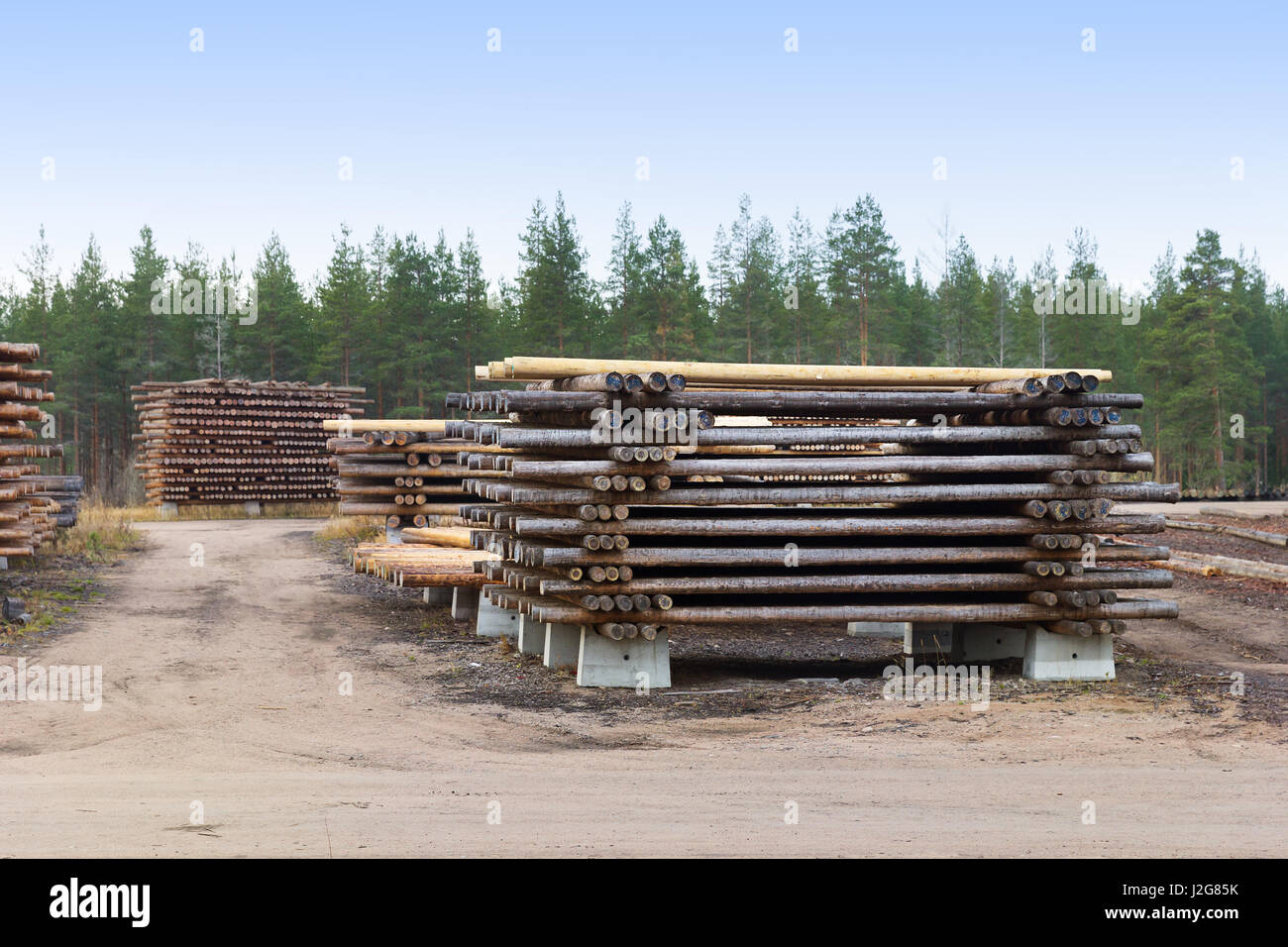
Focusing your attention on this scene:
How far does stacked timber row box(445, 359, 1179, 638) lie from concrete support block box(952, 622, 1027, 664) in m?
0.75

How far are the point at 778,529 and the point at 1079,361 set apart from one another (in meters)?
48.3

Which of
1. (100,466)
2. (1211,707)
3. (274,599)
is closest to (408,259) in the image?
(100,466)

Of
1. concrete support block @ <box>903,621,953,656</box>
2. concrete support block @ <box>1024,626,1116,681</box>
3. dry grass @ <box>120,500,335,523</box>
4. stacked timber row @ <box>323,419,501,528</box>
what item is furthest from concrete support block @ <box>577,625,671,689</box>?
dry grass @ <box>120,500,335,523</box>

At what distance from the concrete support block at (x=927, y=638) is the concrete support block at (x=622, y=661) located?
148 inches

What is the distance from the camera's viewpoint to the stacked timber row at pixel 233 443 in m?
36.7

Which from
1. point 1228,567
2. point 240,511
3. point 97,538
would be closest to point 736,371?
point 1228,567

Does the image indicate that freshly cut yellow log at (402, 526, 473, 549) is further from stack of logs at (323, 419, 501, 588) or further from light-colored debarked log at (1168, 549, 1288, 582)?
light-colored debarked log at (1168, 549, 1288, 582)

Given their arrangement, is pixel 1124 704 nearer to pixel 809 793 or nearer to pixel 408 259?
pixel 809 793

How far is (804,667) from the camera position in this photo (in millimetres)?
12555

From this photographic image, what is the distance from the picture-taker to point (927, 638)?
46.6 ft

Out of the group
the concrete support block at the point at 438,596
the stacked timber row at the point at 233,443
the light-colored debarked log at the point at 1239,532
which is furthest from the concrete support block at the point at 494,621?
the stacked timber row at the point at 233,443

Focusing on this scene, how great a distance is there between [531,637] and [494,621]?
5.14ft

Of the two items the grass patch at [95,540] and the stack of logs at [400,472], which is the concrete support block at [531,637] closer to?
the stack of logs at [400,472]
